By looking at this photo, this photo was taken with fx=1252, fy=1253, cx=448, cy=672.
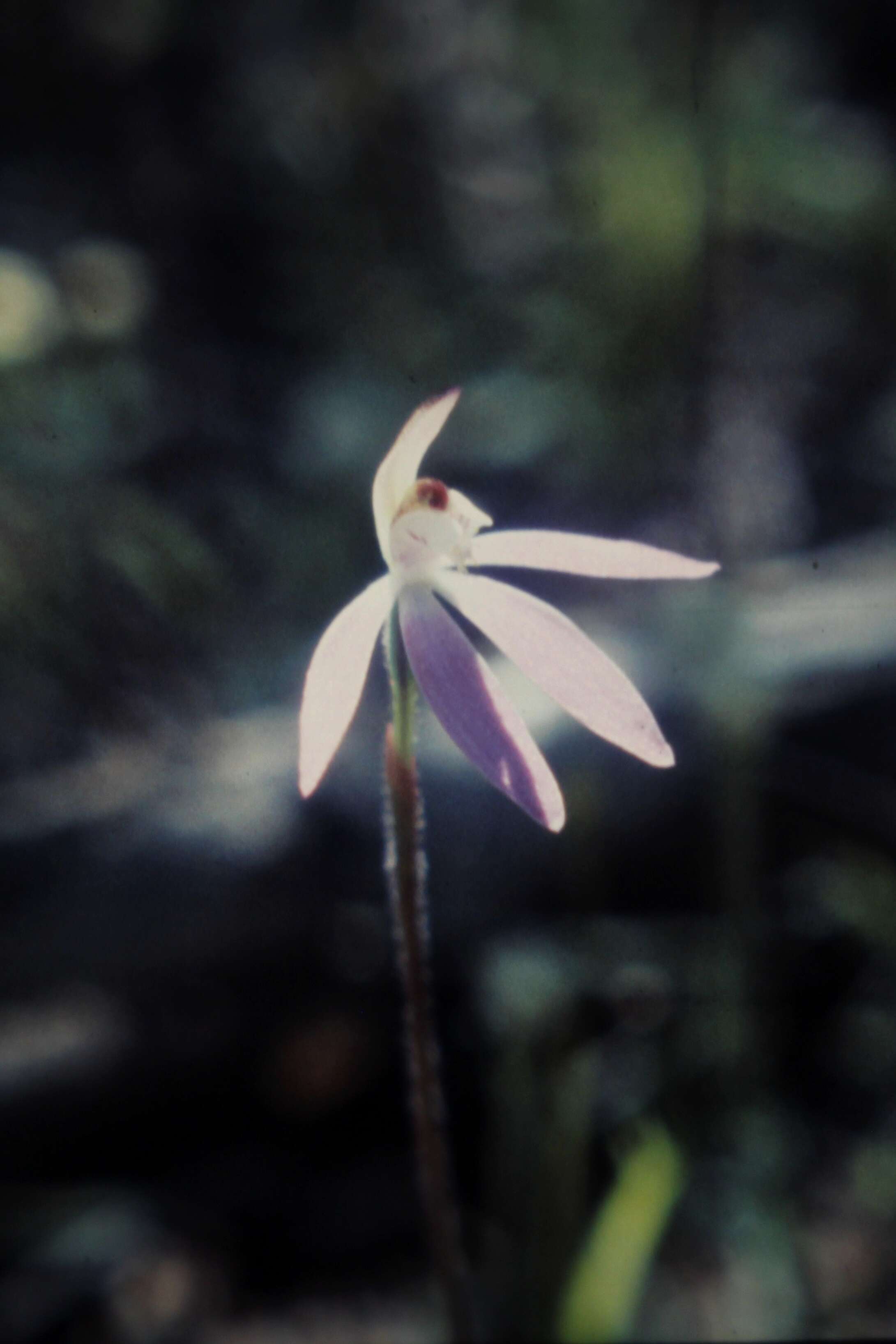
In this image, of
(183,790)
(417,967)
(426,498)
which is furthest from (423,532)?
(183,790)

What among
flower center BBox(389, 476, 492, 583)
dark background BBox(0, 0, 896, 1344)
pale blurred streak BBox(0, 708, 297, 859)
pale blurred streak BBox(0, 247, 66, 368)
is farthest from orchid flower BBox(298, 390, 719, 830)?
pale blurred streak BBox(0, 247, 66, 368)

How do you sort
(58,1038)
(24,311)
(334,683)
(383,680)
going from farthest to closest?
(383,680)
(24,311)
(58,1038)
(334,683)

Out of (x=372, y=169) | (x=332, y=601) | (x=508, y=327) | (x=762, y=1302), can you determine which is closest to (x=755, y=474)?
(x=508, y=327)

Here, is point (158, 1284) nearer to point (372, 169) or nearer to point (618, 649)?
point (618, 649)

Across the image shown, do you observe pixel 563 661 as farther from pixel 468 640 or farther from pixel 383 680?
pixel 383 680

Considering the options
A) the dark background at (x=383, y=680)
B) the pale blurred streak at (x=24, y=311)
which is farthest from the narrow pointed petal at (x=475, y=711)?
the pale blurred streak at (x=24, y=311)

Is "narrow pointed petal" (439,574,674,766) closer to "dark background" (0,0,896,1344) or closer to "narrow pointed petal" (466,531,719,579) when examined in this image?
"narrow pointed petal" (466,531,719,579)

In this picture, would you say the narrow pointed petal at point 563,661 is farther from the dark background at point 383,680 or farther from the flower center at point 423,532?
the dark background at point 383,680
